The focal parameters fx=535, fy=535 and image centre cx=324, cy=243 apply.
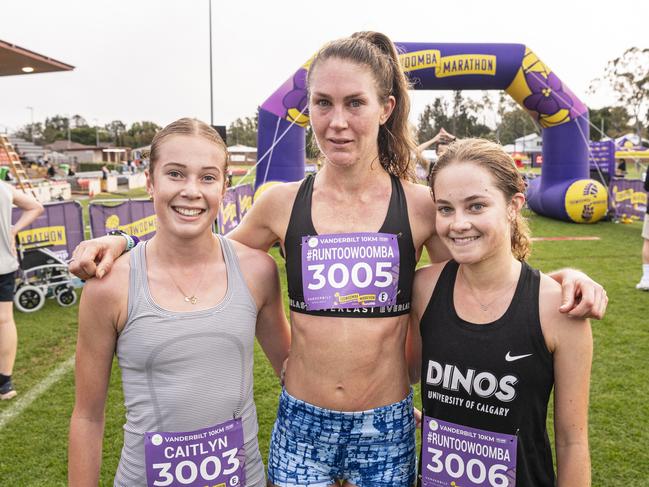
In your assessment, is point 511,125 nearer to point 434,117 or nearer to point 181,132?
point 434,117

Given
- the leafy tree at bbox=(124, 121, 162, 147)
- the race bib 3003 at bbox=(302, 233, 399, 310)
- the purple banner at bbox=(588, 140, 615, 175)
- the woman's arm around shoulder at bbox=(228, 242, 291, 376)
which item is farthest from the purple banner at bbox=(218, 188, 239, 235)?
the leafy tree at bbox=(124, 121, 162, 147)

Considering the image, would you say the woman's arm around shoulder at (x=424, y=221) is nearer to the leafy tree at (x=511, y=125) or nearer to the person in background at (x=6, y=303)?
the person in background at (x=6, y=303)

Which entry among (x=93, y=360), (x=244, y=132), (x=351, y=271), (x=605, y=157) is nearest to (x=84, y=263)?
(x=93, y=360)

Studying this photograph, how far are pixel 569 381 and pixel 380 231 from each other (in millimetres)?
767

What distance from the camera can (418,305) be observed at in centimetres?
191

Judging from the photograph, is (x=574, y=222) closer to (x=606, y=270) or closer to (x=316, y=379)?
(x=606, y=270)

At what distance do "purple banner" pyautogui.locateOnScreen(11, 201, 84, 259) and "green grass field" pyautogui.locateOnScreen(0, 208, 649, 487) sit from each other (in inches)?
32.1

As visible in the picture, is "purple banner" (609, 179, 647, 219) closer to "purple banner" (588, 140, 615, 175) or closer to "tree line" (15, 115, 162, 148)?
"purple banner" (588, 140, 615, 175)

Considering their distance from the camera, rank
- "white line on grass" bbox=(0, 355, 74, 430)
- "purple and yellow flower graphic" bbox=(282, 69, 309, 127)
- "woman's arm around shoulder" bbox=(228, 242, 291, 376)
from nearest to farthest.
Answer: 1. "woman's arm around shoulder" bbox=(228, 242, 291, 376)
2. "white line on grass" bbox=(0, 355, 74, 430)
3. "purple and yellow flower graphic" bbox=(282, 69, 309, 127)

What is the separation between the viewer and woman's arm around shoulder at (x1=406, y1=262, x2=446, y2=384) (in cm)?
189

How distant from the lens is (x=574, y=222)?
13.0m

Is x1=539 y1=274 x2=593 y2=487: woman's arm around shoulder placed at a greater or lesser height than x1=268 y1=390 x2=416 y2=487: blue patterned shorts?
greater

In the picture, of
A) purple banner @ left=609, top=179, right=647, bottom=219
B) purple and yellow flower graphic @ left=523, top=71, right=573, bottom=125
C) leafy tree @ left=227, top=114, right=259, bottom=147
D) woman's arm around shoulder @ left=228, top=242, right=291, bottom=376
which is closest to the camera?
woman's arm around shoulder @ left=228, top=242, right=291, bottom=376

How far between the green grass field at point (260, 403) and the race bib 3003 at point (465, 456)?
1.80 metres
